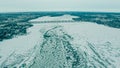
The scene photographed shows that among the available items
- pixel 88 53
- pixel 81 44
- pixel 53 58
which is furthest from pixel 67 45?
pixel 53 58

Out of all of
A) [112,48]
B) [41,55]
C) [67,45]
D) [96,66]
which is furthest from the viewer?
[67,45]

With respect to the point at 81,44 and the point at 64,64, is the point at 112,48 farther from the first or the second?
the point at 64,64

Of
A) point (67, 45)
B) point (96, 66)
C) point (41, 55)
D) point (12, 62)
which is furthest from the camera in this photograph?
point (67, 45)

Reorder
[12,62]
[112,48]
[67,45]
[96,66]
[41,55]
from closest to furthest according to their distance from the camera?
1. [96,66]
2. [12,62]
3. [41,55]
4. [112,48]
5. [67,45]

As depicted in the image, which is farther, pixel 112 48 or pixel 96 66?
pixel 112 48

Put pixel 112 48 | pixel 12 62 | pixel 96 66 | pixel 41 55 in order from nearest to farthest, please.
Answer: pixel 96 66
pixel 12 62
pixel 41 55
pixel 112 48

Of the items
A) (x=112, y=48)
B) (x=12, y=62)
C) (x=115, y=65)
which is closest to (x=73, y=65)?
(x=115, y=65)

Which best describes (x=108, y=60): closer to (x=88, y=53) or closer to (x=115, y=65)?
(x=115, y=65)

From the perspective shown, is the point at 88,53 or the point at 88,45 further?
the point at 88,45

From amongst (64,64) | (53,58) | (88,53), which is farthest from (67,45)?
(64,64)
